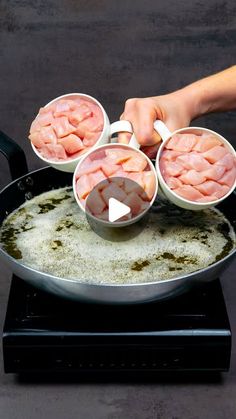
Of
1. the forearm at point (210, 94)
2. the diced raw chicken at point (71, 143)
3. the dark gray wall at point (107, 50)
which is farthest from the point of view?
the dark gray wall at point (107, 50)

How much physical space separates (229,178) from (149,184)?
15 centimetres

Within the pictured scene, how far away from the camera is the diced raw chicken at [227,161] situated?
5.03 ft

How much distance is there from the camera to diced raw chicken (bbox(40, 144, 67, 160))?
161 centimetres

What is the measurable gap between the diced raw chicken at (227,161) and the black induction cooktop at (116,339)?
251mm

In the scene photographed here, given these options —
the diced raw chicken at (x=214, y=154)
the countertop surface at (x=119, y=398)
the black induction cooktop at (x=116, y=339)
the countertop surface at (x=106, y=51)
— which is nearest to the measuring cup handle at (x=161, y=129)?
the diced raw chicken at (x=214, y=154)

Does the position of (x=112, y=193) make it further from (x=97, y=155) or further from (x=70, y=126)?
(x=70, y=126)

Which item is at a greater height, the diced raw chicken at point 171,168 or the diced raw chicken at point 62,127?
the diced raw chicken at point 62,127

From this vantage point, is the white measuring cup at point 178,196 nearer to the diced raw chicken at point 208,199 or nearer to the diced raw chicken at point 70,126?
the diced raw chicken at point 208,199

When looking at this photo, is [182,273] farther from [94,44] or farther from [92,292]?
[94,44]

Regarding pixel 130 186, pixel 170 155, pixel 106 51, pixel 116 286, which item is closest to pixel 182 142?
pixel 170 155

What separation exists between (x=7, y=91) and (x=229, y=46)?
0.71 meters

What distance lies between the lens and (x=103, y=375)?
1521 millimetres

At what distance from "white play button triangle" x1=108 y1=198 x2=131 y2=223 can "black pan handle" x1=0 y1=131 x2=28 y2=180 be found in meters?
0.37

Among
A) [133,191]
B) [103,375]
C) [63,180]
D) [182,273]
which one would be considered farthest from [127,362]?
[63,180]
